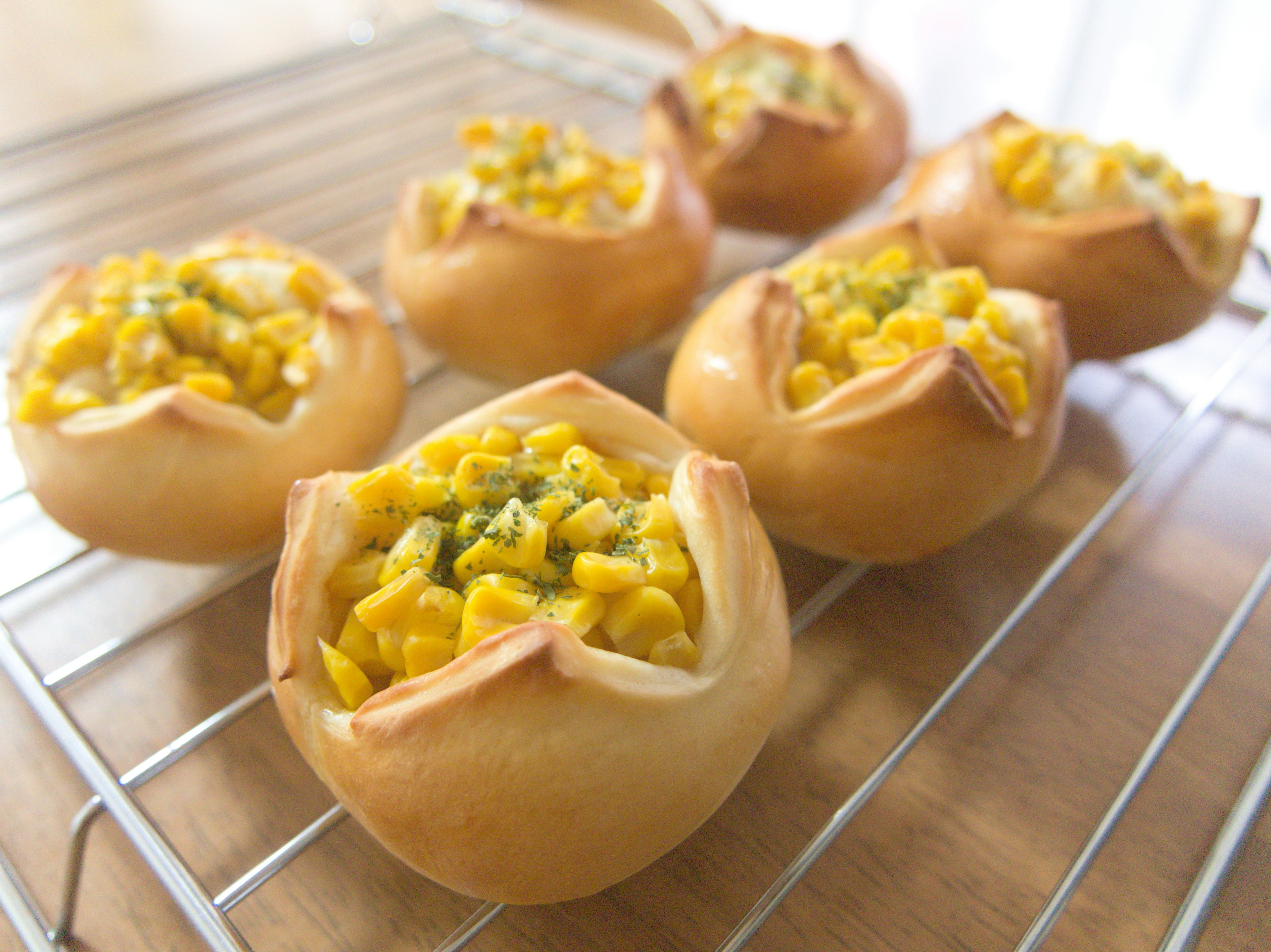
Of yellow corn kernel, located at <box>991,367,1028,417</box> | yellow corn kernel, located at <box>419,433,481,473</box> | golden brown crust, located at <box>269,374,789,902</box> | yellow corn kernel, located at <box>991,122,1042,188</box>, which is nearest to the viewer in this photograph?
golden brown crust, located at <box>269,374,789,902</box>

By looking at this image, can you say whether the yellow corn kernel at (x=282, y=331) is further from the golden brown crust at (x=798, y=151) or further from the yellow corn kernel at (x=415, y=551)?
the golden brown crust at (x=798, y=151)

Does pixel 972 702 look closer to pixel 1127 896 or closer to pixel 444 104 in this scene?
pixel 1127 896

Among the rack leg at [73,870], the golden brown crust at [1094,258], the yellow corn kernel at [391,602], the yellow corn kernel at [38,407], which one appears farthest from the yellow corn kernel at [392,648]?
the golden brown crust at [1094,258]

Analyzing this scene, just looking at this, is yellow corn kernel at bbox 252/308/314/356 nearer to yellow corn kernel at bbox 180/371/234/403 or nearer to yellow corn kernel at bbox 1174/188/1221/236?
yellow corn kernel at bbox 180/371/234/403

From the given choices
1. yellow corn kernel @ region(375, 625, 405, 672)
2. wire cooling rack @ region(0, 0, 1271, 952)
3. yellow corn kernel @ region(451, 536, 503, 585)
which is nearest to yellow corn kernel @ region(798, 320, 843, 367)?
wire cooling rack @ region(0, 0, 1271, 952)

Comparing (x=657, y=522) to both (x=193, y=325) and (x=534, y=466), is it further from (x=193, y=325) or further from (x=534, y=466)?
(x=193, y=325)

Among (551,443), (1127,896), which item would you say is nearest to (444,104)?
(551,443)

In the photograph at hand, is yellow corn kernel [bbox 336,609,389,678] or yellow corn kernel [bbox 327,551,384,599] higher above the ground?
yellow corn kernel [bbox 327,551,384,599]
